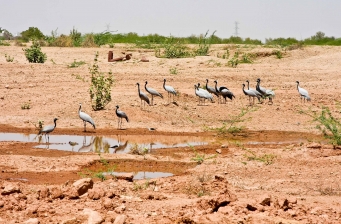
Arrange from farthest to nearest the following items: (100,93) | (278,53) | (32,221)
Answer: (278,53)
(100,93)
(32,221)

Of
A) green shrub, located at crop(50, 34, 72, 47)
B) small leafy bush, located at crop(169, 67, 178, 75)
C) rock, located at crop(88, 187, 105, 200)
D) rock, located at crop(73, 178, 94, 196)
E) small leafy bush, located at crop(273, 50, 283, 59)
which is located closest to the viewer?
rock, located at crop(88, 187, 105, 200)

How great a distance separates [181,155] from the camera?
15.1 meters

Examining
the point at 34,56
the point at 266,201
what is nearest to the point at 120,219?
the point at 266,201

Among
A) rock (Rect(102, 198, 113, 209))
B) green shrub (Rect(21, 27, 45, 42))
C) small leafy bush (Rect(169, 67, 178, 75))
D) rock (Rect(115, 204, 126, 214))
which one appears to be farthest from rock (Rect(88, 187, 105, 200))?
green shrub (Rect(21, 27, 45, 42))

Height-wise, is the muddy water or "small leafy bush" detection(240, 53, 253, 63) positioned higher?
"small leafy bush" detection(240, 53, 253, 63)

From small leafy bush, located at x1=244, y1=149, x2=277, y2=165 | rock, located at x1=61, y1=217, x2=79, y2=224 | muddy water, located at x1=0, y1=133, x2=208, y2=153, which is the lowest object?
muddy water, located at x1=0, y1=133, x2=208, y2=153

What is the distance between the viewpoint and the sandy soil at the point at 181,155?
9484 millimetres

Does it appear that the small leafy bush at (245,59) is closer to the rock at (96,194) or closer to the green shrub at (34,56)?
the green shrub at (34,56)

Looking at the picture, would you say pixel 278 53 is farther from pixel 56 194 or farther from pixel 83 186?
pixel 56 194

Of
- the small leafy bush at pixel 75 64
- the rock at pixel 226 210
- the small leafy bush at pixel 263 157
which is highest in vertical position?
the small leafy bush at pixel 75 64

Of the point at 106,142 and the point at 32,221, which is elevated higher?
the point at 32,221

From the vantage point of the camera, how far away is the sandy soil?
9484mm

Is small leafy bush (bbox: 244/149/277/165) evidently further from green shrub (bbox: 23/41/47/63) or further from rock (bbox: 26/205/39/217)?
green shrub (bbox: 23/41/47/63)

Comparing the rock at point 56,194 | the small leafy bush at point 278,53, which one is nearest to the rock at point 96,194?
the rock at point 56,194
